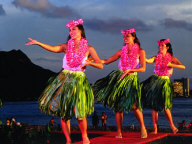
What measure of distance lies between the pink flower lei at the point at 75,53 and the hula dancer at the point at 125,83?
1048mm

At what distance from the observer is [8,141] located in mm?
6898

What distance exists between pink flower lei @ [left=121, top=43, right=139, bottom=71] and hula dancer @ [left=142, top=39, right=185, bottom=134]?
34.6 inches

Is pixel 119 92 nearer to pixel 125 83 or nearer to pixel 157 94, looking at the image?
pixel 125 83

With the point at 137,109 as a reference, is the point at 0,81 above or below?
above

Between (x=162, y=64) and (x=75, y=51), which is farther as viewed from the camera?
(x=162, y=64)

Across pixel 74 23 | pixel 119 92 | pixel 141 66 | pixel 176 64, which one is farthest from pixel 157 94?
pixel 74 23

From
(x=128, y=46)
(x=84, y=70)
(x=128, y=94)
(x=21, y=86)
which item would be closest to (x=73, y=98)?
(x=84, y=70)

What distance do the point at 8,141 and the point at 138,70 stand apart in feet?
7.62

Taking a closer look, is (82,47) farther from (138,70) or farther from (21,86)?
(21,86)

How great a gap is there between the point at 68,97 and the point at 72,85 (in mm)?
175

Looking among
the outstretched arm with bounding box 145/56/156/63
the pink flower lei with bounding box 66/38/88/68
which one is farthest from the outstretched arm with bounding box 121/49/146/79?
the pink flower lei with bounding box 66/38/88/68

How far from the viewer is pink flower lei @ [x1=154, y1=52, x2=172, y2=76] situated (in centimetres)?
845

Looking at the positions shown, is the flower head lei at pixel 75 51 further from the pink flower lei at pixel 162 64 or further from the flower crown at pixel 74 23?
the pink flower lei at pixel 162 64

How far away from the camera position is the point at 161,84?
8383 millimetres
